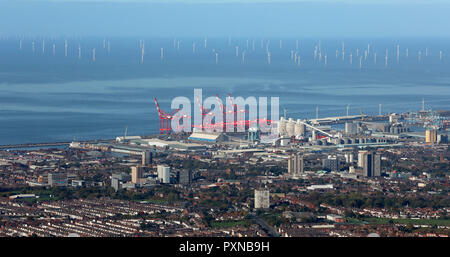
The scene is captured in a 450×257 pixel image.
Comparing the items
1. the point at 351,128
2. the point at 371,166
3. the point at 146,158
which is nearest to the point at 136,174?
the point at 146,158

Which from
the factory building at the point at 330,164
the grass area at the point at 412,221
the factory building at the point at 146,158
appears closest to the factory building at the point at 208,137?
the factory building at the point at 146,158

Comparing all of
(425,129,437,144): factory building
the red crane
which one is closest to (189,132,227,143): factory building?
the red crane

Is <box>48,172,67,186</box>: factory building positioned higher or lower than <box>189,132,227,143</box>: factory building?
lower

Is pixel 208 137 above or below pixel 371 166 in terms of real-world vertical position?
above

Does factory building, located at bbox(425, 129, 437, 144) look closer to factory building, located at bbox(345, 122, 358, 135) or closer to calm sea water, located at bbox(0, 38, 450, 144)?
factory building, located at bbox(345, 122, 358, 135)

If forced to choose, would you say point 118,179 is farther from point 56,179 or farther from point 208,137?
point 208,137

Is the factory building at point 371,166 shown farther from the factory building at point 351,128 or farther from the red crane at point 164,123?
the red crane at point 164,123
